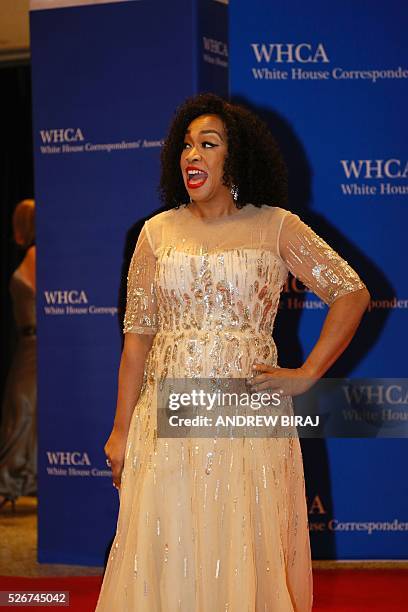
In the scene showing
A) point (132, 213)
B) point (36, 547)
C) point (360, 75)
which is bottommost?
point (36, 547)

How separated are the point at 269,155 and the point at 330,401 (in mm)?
2072

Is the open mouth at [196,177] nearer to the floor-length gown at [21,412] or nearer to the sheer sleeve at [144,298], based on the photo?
the sheer sleeve at [144,298]

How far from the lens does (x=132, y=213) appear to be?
5.34 metres

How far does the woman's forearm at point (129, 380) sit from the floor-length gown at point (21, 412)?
4055 millimetres

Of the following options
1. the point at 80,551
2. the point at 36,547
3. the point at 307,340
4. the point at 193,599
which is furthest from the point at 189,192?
the point at 36,547

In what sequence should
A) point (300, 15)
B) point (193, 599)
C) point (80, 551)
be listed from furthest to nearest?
point (80, 551) → point (300, 15) → point (193, 599)

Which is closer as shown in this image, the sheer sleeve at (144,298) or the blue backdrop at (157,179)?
the sheer sleeve at (144,298)

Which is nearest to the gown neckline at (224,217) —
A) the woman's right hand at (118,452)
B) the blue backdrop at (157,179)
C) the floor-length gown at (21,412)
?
the woman's right hand at (118,452)

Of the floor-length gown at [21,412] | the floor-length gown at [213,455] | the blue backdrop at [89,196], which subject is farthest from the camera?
the floor-length gown at [21,412]

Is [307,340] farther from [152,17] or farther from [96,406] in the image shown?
[152,17]

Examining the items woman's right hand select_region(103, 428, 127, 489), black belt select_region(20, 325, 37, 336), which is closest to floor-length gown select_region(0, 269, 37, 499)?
black belt select_region(20, 325, 37, 336)

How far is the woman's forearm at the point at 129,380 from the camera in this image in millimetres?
3254

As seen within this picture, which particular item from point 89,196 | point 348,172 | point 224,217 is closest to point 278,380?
point 224,217

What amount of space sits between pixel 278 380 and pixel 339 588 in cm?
207
